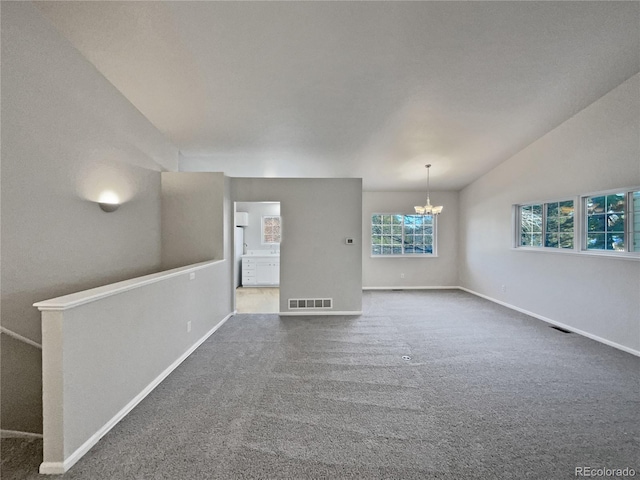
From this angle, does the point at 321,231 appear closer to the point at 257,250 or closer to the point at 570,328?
the point at 257,250

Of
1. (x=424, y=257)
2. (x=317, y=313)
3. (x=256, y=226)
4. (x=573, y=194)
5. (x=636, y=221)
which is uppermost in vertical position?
(x=573, y=194)

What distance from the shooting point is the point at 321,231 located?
5363mm

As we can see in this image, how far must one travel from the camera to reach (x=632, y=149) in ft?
11.8

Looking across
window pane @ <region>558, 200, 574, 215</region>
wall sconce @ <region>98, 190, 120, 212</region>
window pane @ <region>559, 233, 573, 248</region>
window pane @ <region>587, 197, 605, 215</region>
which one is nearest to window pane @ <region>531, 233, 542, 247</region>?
window pane @ <region>559, 233, 573, 248</region>

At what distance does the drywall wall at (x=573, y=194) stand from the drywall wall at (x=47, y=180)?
20.7ft

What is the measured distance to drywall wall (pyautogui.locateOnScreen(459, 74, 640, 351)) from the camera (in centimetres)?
366

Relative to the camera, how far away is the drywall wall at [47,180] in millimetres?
2355

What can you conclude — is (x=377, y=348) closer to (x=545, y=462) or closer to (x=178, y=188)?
(x=545, y=462)

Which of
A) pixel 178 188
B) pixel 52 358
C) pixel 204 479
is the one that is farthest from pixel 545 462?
pixel 178 188

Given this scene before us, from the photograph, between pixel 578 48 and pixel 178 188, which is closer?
pixel 578 48

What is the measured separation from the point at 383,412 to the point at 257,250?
22.4 feet

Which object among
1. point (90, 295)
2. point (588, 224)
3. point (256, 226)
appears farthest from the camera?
point (256, 226)

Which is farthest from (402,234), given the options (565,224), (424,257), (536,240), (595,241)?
(595,241)

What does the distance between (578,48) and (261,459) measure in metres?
4.79
